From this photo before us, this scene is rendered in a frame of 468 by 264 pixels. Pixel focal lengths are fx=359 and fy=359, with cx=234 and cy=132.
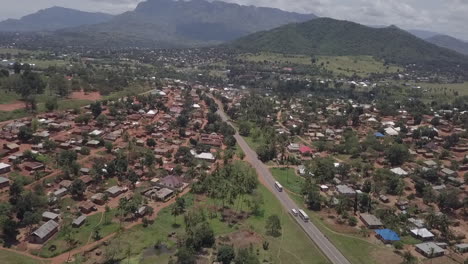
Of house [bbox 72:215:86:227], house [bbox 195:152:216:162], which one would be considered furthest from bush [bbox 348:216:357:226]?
house [bbox 72:215:86:227]

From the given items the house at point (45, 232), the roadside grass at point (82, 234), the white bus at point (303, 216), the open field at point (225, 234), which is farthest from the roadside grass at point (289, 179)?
the house at point (45, 232)

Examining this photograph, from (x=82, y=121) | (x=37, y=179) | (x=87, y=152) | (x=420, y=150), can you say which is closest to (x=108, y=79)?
(x=82, y=121)

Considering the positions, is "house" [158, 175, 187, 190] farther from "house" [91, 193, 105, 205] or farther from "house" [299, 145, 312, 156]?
"house" [299, 145, 312, 156]

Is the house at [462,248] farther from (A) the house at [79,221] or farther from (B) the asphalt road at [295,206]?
(A) the house at [79,221]

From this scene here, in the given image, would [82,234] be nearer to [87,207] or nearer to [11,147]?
[87,207]

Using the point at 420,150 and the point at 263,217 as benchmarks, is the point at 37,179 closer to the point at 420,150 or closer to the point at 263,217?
the point at 263,217
